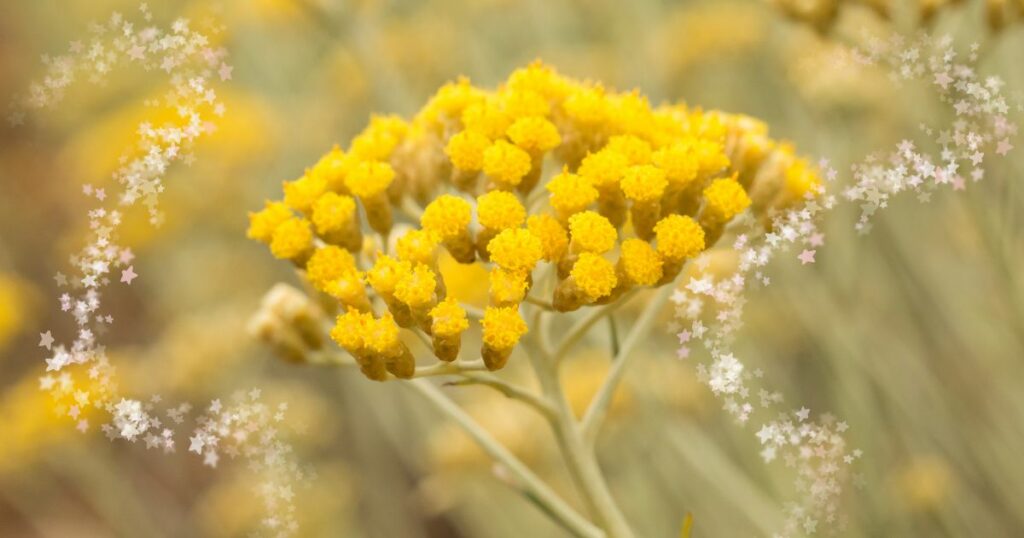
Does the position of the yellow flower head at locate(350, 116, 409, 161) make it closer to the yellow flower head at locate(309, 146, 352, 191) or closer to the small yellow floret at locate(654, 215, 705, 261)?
the yellow flower head at locate(309, 146, 352, 191)

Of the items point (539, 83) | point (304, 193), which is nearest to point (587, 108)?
point (539, 83)

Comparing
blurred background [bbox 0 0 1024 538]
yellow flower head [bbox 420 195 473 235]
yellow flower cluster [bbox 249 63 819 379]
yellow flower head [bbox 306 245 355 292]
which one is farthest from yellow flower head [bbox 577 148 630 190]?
blurred background [bbox 0 0 1024 538]

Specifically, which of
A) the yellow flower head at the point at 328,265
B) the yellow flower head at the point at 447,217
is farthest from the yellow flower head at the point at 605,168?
the yellow flower head at the point at 328,265

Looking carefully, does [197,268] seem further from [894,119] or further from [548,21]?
[894,119]

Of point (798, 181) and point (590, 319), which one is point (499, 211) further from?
point (798, 181)

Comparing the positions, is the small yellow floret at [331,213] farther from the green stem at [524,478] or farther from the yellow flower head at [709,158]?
the yellow flower head at [709,158]
